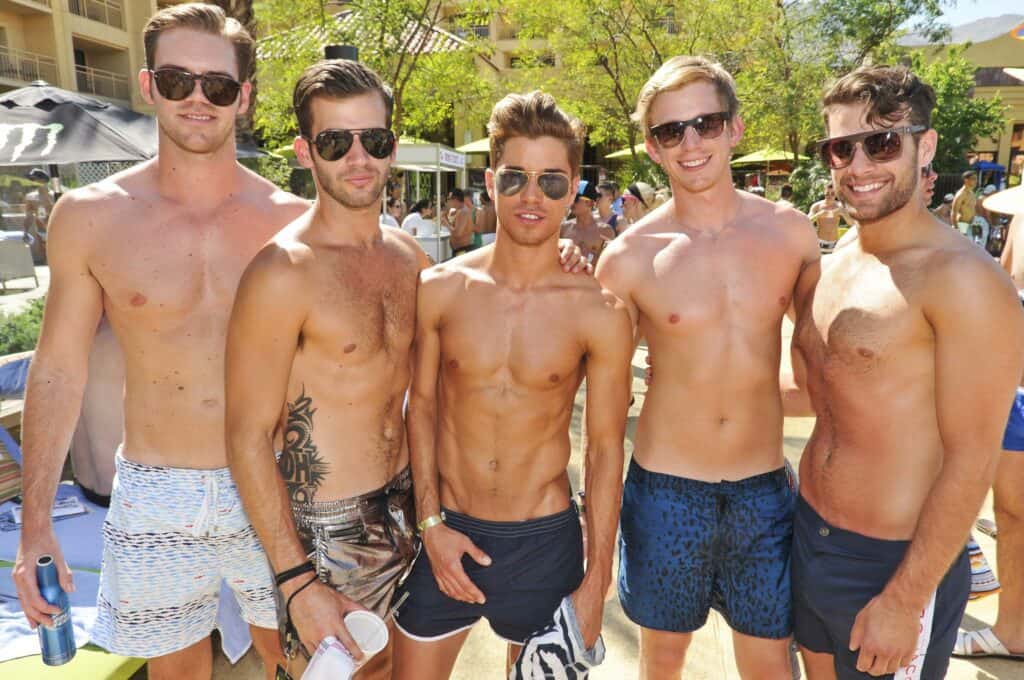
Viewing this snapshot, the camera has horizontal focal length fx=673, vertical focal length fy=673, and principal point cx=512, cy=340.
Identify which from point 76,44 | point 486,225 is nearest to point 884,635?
point 486,225

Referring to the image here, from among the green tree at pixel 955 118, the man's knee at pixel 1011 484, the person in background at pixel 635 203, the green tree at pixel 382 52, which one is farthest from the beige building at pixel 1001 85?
the man's knee at pixel 1011 484

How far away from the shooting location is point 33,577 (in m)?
2.10

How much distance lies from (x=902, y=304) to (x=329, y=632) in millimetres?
1878

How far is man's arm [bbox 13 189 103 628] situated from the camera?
2.12 metres

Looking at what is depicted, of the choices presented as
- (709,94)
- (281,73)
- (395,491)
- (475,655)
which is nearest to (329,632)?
(395,491)

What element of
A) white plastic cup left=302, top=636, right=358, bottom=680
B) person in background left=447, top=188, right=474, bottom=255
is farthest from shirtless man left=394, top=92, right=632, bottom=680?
person in background left=447, top=188, right=474, bottom=255

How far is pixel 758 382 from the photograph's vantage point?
2354 millimetres

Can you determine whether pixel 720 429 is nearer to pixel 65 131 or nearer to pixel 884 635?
pixel 884 635

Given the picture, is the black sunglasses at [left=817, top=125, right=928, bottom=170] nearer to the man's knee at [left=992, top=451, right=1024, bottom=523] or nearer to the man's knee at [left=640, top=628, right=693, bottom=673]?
the man's knee at [left=640, top=628, right=693, bottom=673]

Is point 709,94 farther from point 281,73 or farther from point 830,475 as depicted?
point 281,73

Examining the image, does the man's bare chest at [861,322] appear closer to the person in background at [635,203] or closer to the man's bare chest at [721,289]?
the man's bare chest at [721,289]

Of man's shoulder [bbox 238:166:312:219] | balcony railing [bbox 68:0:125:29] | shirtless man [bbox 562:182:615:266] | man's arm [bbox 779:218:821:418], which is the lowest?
shirtless man [bbox 562:182:615:266]

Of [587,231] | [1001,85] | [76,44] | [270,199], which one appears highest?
[76,44]

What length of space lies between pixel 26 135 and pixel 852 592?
6903mm
